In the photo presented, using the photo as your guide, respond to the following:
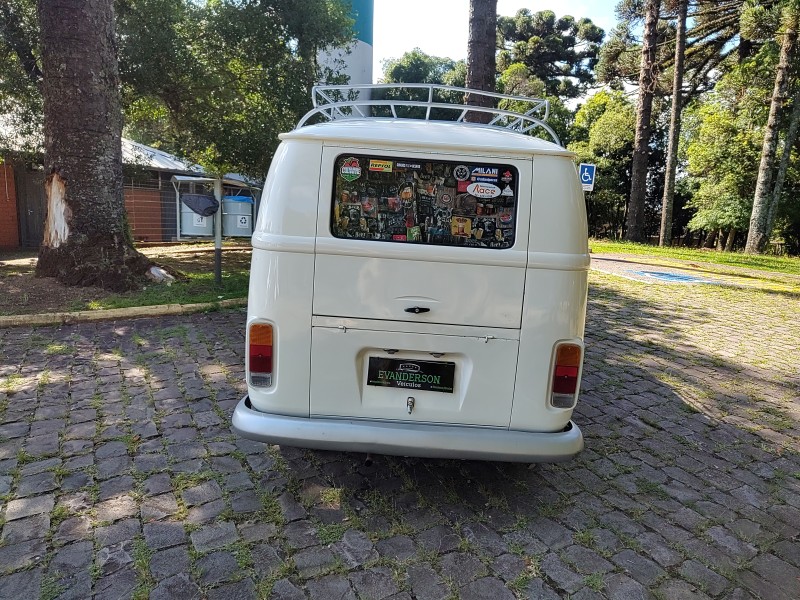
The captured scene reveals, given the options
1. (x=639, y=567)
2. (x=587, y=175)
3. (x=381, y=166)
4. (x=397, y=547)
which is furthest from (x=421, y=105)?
(x=587, y=175)

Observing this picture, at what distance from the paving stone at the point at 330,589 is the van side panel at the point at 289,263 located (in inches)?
35.8

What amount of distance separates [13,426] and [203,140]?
34.2 ft

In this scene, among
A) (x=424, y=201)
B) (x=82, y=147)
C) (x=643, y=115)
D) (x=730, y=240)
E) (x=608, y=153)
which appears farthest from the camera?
(x=608, y=153)

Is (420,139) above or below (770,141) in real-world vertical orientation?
below

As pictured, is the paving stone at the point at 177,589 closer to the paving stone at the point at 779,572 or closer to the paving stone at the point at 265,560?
the paving stone at the point at 265,560

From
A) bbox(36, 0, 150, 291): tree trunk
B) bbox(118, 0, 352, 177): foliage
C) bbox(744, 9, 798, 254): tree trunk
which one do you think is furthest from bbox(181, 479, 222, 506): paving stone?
bbox(744, 9, 798, 254): tree trunk

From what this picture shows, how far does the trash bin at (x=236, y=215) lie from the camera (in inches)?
333

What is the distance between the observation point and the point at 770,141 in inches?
723

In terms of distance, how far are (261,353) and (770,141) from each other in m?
21.0

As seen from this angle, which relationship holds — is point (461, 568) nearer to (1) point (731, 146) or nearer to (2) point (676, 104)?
(2) point (676, 104)

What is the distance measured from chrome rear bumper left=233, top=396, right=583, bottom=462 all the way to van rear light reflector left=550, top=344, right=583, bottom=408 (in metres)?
0.21

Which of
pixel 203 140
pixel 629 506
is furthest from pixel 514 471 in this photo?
pixel 203 140

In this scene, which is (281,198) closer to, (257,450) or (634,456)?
(257,450)

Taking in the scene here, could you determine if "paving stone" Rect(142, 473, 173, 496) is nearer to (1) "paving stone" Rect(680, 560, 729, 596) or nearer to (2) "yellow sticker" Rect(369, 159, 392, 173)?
(2) "yellow sticker" Rect(369, 159, 392, 173)
